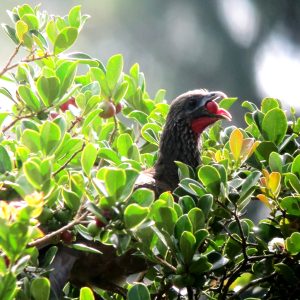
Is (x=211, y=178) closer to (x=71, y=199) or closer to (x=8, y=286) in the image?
(x=71, y=199)

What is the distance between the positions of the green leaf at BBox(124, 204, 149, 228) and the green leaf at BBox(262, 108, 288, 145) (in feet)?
2.77

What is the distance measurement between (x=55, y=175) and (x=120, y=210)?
17.0 inches

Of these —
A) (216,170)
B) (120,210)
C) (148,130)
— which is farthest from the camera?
(148,130)

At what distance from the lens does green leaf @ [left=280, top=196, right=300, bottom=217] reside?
2.13 meters

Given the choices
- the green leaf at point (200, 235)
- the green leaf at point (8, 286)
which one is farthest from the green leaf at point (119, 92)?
the green leaf at point (8, 286)

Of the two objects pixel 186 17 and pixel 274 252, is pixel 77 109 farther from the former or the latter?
pixel 186 17

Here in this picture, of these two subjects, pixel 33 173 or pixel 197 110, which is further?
pixel 197 110

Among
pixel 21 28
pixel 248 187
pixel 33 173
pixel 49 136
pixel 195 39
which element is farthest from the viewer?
pixel 195 39

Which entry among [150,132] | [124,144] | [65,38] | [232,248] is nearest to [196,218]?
[232,248]

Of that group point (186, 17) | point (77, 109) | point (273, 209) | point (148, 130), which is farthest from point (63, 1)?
point (273, 209)

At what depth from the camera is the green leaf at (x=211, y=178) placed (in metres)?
2.06

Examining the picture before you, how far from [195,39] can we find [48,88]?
3.93 metres

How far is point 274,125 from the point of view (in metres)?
Result: 2.43

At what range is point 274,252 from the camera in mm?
2172
